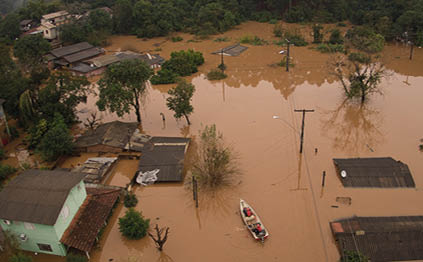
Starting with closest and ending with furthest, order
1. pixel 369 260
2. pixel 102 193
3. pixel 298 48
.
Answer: pixel 369 260 → pixel 102 193 → pixel 298 48

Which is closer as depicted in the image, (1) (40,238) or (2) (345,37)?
(1) (40,238)

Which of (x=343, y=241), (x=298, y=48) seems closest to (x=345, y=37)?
(x=298, y=48)

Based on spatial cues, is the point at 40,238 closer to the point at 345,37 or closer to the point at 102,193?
the point at 102,193

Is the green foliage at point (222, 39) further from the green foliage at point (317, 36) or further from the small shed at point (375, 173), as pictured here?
the small shed at point (375, 173)

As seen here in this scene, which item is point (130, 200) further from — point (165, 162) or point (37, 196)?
point (37, 196)

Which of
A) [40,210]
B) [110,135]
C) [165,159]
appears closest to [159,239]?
[40,210]

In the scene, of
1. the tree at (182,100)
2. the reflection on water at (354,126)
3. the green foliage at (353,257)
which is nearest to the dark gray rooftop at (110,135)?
the tree at (182,100)
